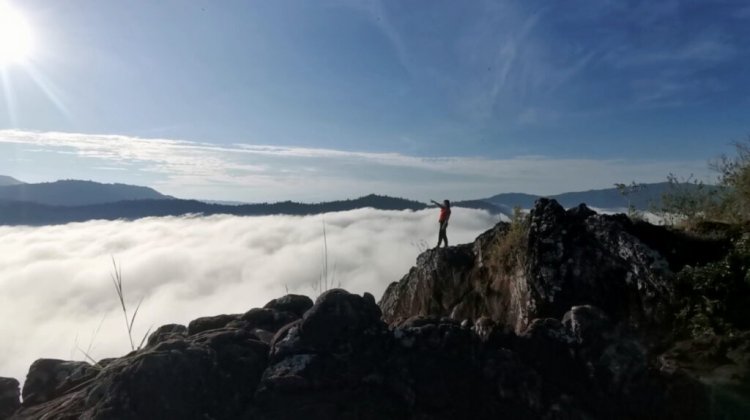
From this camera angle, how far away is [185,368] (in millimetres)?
7211

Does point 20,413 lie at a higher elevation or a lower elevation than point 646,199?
lower

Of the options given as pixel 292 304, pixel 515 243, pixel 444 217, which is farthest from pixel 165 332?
pixel 444 217

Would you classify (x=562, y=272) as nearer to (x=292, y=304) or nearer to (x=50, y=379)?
(x=292, y=304)

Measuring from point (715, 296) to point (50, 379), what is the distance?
13.6 m

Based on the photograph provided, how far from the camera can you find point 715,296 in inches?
393

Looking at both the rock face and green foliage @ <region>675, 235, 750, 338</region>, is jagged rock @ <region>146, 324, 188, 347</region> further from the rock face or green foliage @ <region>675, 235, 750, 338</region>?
green foliage @ <region>675, 235, 750, 338</region>

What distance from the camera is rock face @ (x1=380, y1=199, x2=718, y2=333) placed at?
10711 mm

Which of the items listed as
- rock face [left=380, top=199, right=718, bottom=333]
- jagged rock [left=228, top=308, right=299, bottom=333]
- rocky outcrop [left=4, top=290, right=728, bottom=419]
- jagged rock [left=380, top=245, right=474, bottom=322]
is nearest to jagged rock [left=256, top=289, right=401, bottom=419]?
rocky outcrop [left=4, top=290, right=728, bottom=419]

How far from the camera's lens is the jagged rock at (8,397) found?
8.07 meters

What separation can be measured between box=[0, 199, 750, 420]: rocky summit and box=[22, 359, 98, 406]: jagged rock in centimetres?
2

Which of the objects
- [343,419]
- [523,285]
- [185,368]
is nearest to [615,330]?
[523,285]

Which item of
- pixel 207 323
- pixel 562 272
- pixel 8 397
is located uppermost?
pixel 562 272

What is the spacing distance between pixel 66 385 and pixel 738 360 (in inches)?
484

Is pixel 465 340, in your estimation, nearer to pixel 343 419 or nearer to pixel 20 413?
pixel 343 419
